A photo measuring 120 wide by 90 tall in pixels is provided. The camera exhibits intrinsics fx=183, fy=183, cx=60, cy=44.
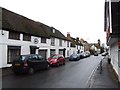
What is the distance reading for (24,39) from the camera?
24.2m

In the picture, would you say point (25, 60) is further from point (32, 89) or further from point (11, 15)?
point (11, 15)

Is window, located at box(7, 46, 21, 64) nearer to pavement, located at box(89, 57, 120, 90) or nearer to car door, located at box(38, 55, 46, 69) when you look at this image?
car door, located at box(38, 55, 46, 69)

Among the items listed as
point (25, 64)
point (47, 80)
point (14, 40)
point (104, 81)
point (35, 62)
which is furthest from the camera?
point (14, 40)

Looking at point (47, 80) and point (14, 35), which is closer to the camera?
point (47, 80)

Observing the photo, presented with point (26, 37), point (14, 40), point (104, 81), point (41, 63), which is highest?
point (26, 37)

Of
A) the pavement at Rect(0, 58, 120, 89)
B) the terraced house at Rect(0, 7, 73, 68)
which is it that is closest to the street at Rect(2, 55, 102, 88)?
the pavement at Rect(0, 58, 120, 89)

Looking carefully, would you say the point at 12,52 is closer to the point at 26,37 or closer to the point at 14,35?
the point at 14,35

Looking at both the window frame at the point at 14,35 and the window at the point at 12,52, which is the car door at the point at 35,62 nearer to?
the window at the point at 12,52

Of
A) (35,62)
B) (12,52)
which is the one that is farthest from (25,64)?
(12,52)

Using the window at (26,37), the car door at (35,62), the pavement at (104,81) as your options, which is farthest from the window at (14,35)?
the pavement at (104,81)

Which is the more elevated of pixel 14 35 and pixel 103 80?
pixel 14 35

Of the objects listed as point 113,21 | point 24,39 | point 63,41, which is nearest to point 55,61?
point 24,39

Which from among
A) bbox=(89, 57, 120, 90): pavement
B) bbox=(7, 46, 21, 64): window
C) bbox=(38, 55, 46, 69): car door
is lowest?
bbox=(89, 57, 120, 90): pavement

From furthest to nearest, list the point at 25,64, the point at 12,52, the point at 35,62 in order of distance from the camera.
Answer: the point at 12,52 < the point at 35,62 < the point at 25,64
